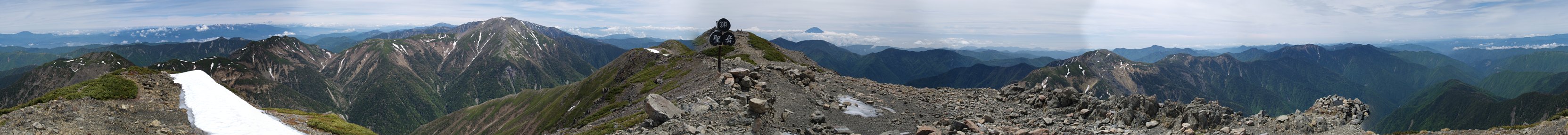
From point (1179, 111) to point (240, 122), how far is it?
1359 inches

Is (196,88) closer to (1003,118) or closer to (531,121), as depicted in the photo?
(1003,118)

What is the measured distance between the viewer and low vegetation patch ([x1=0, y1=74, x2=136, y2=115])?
73.0 ft

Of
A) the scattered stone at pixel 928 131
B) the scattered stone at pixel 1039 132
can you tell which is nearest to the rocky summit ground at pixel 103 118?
the scattered stone at pixel 928 131

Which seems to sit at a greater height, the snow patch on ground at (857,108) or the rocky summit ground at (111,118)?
the rocky summit ground at (111,118)

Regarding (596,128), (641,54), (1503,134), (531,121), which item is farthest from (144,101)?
(641,54)

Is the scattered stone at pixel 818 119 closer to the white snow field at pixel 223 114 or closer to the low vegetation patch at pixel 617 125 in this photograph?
the low vegetation patch at pixel 617 125

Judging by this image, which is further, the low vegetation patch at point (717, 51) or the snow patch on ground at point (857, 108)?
the low vegetation patch at point (717, 51)

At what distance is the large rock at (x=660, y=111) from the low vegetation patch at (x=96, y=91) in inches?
722

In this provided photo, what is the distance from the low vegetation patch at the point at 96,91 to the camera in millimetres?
22266

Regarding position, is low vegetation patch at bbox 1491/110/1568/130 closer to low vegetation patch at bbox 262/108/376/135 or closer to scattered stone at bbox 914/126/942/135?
scattered stone at bbox 914/126/942/135

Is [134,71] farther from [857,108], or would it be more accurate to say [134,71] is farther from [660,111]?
[857,108]

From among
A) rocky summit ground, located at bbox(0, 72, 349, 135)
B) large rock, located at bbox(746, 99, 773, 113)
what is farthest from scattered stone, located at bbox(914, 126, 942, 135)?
rocky summit ground, located at bbox(0, 72, 349, 135)

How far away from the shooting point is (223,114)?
23.5m

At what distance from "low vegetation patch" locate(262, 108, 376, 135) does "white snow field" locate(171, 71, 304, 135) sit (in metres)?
1.00
